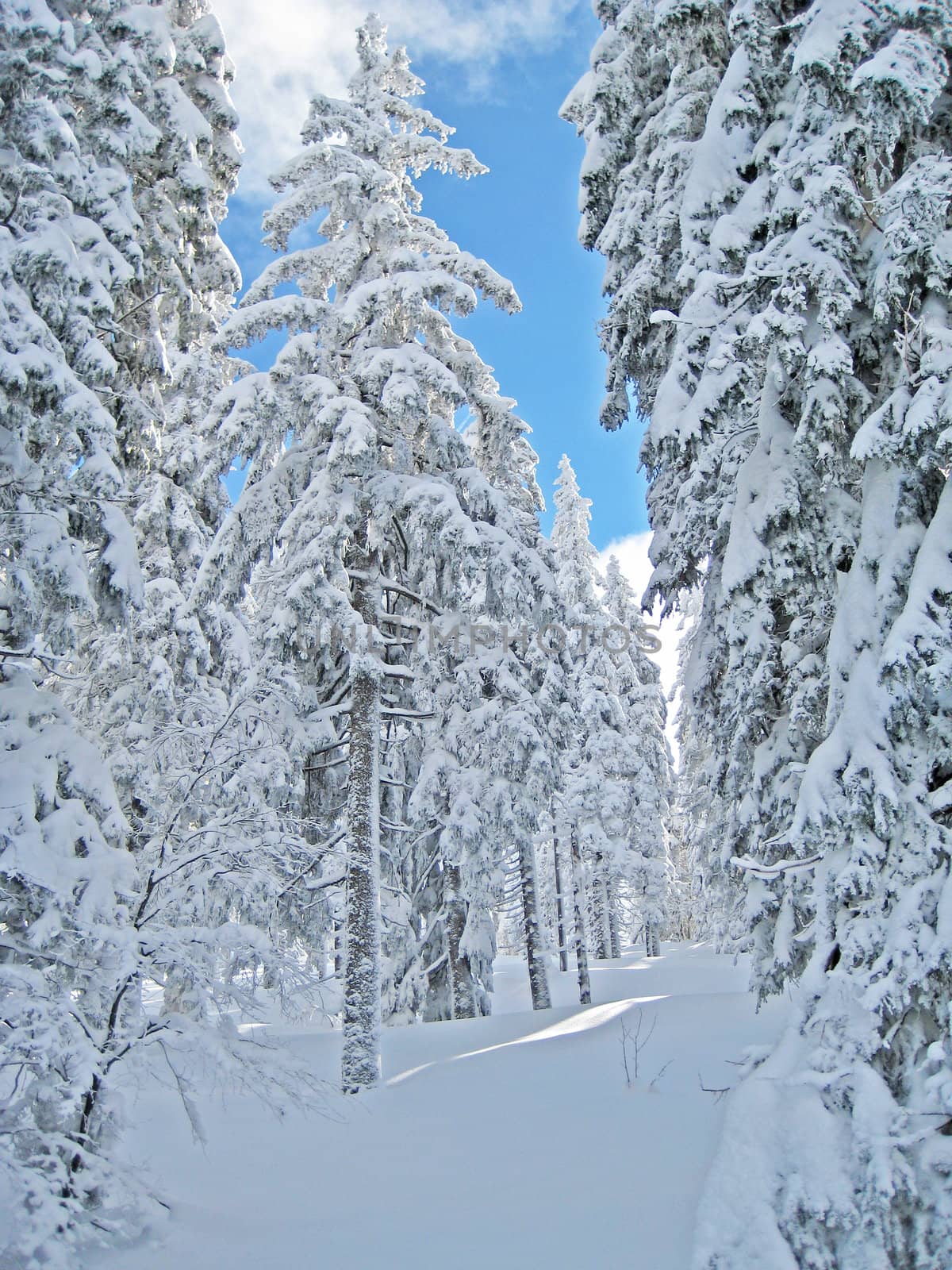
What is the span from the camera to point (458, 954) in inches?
641

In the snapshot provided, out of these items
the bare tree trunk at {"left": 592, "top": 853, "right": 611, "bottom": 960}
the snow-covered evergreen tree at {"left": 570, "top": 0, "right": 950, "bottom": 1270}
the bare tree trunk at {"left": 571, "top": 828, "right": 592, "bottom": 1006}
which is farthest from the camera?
the bare tree trunk at {"left": 592, "top": 853, "right": 611, "bottom": 960}

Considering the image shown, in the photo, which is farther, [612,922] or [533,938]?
[612,922]

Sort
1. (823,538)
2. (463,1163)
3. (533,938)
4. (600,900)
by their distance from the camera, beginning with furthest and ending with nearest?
(600,900) → (533,938) → (463,1163) → (823,538)

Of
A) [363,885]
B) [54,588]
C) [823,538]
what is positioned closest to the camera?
[823,538]

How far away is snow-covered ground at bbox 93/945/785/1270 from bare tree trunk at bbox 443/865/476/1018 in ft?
10.3

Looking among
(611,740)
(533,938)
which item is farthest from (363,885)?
(611,740)

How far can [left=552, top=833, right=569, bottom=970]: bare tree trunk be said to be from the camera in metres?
27.1

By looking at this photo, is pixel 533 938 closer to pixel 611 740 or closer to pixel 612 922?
pixel 611 740

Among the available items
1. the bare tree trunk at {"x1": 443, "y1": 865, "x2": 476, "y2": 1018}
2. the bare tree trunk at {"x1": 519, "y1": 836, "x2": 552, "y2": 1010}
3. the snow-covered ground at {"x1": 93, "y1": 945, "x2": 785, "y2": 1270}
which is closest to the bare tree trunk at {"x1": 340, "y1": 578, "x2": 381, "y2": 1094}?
the snow-covered ground at {"x1": 93, "y1": 945, "x2": 785, "y2": 1270}

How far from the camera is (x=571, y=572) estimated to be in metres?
26.1

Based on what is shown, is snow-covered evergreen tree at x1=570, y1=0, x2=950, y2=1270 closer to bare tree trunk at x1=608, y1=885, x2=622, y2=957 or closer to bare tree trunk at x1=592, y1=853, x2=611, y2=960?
bare tree trunk at x1=592, y1=853, x2=611, y2=960

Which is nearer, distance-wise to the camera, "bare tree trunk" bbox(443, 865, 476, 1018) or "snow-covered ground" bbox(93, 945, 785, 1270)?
"snow-covered ground" bbox(93, 945, 785, 1270)

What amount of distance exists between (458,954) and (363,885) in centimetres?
657

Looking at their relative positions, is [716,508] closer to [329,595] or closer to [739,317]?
[739,317]
